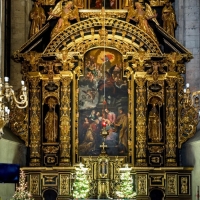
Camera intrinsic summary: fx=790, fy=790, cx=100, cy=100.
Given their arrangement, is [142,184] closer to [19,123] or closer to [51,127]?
[51,127]

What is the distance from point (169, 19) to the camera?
3403 centimetres

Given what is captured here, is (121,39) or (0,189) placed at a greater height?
(121,39)

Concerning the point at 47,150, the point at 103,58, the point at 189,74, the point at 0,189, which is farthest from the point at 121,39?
the point at 0,189

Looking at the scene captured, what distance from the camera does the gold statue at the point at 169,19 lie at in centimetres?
3400

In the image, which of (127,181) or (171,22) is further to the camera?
(171,22)

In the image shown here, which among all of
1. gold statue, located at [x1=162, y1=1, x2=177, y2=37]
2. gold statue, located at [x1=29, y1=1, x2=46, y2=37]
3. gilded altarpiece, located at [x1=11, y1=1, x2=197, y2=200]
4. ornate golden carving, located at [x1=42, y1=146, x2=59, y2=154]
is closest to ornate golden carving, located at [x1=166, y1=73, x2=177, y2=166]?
gilded altarpiece, located at [x1=11, y1=1, x2=197, y2=200]

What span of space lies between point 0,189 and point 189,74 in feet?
30.8

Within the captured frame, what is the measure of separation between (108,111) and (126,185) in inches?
139

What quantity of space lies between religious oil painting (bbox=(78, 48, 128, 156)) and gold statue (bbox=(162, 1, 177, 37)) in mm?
2481

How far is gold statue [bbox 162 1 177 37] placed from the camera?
34000mm

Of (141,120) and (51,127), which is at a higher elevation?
(141,120)

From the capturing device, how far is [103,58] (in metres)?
33.6

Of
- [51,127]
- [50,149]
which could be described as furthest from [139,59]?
[50,149]

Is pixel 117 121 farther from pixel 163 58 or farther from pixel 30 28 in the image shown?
pixel 30 28
